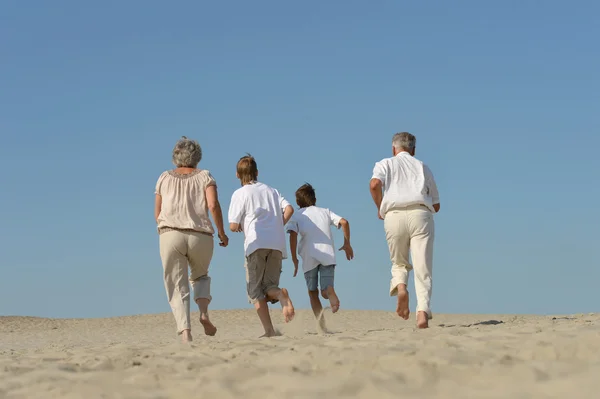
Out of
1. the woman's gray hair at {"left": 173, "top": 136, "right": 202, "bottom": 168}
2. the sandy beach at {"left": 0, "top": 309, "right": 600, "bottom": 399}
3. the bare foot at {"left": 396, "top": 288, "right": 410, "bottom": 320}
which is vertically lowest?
the sandy beach at {"left": 0, "top": 309, "right": 600, "bottom": 399}

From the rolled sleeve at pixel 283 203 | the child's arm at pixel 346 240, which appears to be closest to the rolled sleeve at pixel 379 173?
the rolled sleeve at pixel 283 203

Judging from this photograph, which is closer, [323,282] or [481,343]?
[481,343]

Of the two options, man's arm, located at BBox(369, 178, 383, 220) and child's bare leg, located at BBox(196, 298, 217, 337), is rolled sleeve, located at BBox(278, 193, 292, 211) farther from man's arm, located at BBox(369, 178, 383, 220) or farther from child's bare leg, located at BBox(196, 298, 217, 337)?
child's bare leg, located at BBox(196, 298, 217, 337)

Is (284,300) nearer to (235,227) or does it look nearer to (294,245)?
(235,227)

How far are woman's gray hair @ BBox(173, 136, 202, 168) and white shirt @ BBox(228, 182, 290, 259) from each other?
26.4 inches

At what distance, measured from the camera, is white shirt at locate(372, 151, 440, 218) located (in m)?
8.45

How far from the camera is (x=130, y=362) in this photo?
5633mm

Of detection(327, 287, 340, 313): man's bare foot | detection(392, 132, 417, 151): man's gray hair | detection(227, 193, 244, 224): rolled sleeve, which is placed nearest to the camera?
detection(227, 193, 244, 224): rolled sleeve

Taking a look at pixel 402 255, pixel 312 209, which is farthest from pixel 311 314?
pixel 402 255

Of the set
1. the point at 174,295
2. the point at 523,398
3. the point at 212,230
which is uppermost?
the point at 212,230

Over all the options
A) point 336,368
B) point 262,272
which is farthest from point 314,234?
point 336,368

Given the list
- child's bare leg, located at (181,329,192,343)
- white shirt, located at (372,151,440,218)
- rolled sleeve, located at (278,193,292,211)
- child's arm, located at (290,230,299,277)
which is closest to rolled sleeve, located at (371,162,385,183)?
white shirt, located at (372,151,440,218)

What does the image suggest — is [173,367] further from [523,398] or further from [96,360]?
[523,398]

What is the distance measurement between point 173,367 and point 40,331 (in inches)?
489
